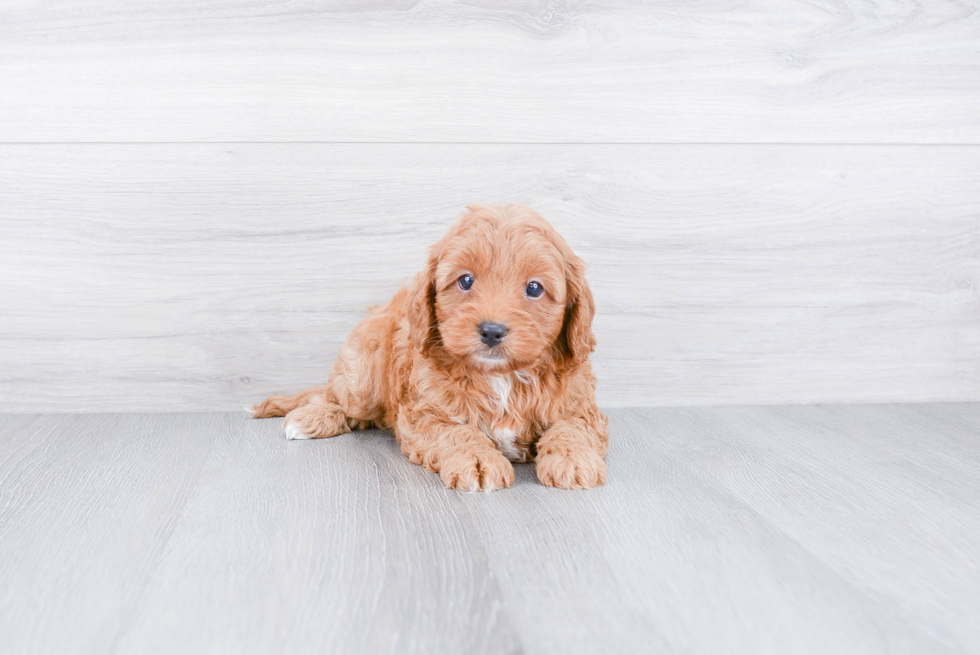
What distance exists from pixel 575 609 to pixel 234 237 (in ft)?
6.04

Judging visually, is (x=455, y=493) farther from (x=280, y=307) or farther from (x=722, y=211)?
(x=722, y=211)

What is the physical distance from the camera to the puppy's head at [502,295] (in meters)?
1.75

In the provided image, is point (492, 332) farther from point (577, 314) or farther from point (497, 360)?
point (577, 314)

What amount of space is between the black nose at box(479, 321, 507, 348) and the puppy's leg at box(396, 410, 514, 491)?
293 mm

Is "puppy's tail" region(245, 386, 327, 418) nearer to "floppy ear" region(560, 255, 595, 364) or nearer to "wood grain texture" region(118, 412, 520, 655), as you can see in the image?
"wood grain texture" region(118, 412, 520, 655)

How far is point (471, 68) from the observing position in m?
2.50

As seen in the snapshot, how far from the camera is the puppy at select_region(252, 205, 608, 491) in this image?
1772 mm

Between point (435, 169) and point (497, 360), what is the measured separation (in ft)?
3.30

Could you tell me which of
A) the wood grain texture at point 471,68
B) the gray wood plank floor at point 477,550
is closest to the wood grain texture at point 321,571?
the gray wood plank floor at point 477,550

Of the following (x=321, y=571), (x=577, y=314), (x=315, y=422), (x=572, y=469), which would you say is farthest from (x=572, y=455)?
(x=315, y=422)

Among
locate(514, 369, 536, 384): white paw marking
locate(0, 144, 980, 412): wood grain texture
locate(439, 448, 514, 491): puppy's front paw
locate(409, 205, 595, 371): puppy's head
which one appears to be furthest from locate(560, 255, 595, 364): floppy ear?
locate(0, 144, 980, 412): wood grain texture

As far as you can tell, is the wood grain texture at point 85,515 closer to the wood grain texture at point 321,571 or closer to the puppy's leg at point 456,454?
the wood grain texture at point 321,571

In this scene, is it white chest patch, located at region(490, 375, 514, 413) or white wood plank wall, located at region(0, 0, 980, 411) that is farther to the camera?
white wood plank wall, located at region(0, 0, 980, 411)

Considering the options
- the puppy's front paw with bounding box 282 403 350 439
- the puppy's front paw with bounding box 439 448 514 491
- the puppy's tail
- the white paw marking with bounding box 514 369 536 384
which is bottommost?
the puppy's tail
